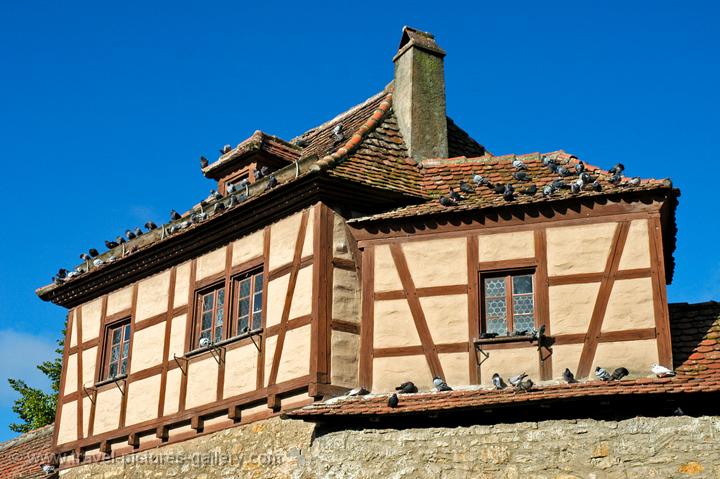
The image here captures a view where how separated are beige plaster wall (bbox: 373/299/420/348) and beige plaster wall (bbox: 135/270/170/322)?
4561 millimetres

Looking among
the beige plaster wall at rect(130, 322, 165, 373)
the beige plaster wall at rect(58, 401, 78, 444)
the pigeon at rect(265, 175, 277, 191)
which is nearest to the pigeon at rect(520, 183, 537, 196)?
the pigeon at rect(265, 175, 277, 191)

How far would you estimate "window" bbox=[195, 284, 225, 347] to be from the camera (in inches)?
758

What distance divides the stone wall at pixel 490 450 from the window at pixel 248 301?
1.60 metres

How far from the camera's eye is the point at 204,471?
60.5 feet

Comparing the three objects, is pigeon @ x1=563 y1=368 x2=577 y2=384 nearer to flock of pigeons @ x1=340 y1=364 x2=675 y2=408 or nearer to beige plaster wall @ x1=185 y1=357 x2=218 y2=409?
flock of pigeons @ x1=340 y1=364 x2=675 y2=408

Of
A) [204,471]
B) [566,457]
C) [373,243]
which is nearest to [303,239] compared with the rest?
[373,243]

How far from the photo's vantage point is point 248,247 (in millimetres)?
19172

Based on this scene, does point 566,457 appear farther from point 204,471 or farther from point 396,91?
point 396,91

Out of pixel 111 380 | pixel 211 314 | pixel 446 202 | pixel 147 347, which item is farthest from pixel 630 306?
pixel 111 380

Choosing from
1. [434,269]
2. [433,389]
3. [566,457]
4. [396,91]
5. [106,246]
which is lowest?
[566,457]

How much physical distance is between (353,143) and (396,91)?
2.49 m

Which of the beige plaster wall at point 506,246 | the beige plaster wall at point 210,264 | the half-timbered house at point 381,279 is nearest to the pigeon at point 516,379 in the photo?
the half-timbered house at point 381,279

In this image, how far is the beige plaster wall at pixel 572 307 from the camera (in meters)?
16.6

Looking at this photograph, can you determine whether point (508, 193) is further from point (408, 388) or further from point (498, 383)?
point (408, 388)
